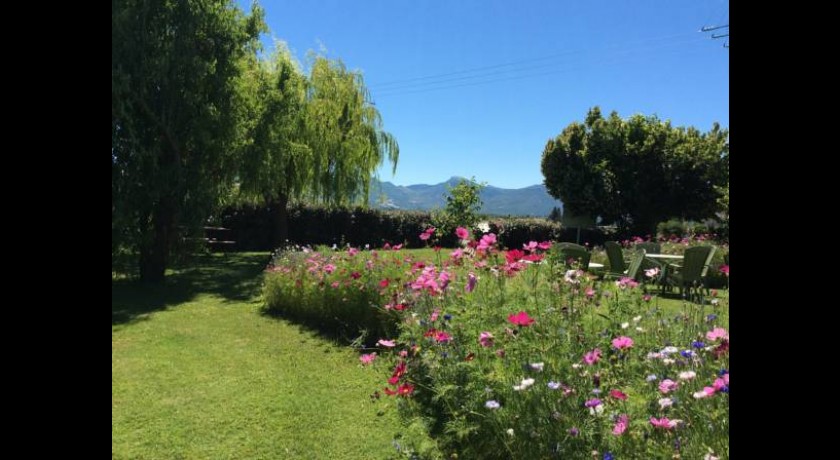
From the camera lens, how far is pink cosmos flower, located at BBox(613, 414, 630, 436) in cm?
200

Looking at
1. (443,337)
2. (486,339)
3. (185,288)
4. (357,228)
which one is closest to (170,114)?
(185,288)

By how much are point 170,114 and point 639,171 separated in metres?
23.4

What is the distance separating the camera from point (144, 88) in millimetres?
10469

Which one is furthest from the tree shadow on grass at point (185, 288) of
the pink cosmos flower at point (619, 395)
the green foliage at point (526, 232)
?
the green foliage at point (526, 232)

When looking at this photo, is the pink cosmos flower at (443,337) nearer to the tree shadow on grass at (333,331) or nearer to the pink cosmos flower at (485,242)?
the pink cosmos flower at (485,242)

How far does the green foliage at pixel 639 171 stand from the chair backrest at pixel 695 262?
18.1 meters

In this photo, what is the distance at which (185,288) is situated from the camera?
11.1m

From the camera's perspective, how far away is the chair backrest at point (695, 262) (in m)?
8.93

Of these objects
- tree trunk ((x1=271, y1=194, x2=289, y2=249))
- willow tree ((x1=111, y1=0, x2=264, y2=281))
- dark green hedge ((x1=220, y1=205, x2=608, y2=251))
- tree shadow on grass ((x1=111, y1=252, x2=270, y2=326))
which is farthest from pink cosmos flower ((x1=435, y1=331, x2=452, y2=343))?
dark green hedge ((x1=220, y1=205, x2=608, y2=251))

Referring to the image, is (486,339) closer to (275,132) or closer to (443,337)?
(443,337)
